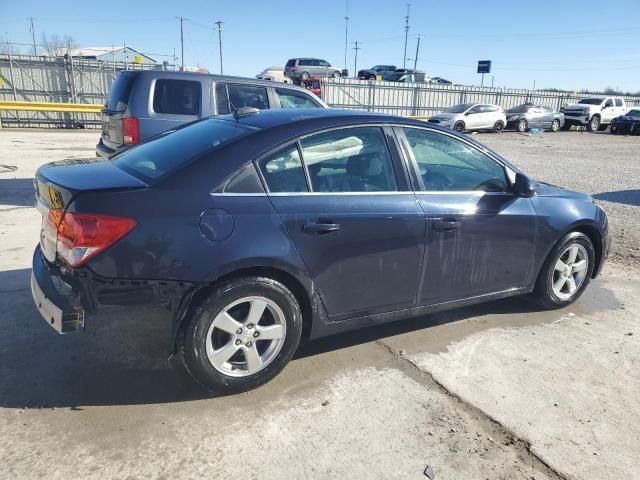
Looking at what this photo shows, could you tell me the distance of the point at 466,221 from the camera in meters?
3.59

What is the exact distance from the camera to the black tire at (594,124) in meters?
30.3

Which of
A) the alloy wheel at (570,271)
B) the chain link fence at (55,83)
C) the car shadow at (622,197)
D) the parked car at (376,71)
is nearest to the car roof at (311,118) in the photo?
the alloy wheel at (570,271)

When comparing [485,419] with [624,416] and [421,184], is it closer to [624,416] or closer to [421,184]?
[624,416]

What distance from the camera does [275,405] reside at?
2.93 metres

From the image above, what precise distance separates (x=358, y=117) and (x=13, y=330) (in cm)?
286

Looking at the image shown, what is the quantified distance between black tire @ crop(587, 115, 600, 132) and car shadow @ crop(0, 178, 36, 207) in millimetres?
30847

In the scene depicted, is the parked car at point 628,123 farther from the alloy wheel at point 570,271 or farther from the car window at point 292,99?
the alloy wheel at point 570,271

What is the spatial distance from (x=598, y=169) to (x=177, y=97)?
12.3 metres

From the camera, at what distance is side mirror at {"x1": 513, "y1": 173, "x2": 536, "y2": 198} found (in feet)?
12.6

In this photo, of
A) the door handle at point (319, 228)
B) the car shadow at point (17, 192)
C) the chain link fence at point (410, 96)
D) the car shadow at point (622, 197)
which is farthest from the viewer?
the chain link fence at point (410, 96)

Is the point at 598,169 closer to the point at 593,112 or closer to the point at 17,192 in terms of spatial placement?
the point at 17,192

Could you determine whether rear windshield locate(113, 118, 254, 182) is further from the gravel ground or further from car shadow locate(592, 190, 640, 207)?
car shadow locate(592, 190, 640, 207)

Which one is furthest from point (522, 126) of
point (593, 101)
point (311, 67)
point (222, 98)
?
point (222, 98)

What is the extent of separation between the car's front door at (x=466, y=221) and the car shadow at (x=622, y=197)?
22.0 feet
